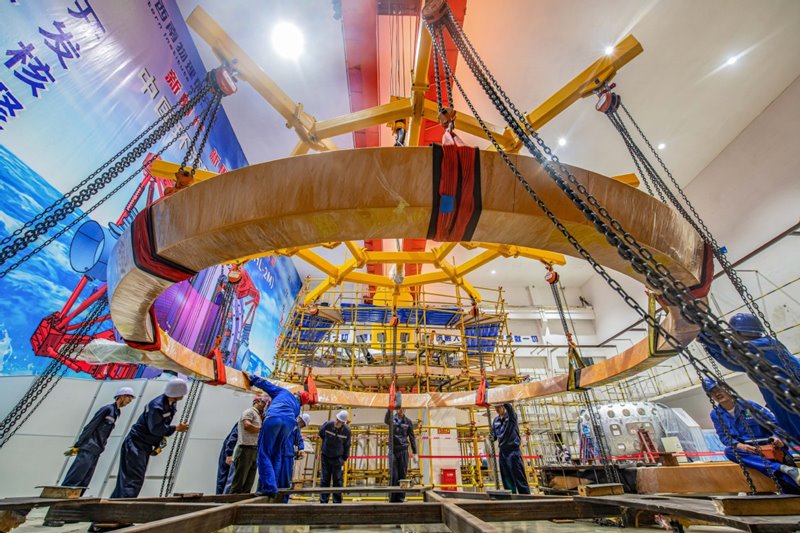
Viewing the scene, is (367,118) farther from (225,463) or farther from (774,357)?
(225,463)

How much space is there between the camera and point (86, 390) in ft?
21.2

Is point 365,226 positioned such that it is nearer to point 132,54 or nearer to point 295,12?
point 132,54

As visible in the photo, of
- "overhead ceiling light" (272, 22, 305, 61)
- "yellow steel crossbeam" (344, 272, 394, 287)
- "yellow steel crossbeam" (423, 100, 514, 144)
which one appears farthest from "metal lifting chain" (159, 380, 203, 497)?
"overhead ceiling light" (272, 22, 305, 61)

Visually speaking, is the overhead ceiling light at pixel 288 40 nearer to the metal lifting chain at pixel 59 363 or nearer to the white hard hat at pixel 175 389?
the metal lifting chain at pixel 59 363

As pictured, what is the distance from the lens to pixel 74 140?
502 cm

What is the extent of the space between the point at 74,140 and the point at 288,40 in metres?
4.90

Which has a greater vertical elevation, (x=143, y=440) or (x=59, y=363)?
(x=59, y=363)

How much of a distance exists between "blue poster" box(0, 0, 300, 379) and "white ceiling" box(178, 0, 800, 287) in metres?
2.01

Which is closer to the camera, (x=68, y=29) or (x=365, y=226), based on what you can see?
(x=365, y=226)

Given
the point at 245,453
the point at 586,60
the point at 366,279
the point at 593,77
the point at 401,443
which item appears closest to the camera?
the point at 593,77

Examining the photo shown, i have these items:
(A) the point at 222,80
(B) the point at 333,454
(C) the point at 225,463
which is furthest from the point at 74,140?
(B) the point at 333,454

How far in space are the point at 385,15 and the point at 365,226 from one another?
5933 millimetres

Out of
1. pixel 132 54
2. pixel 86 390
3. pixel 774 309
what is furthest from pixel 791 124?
pixel 86 390

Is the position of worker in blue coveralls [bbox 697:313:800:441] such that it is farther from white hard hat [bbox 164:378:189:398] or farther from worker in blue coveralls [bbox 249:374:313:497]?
white hard hat [bbox 164:378:189:398]
